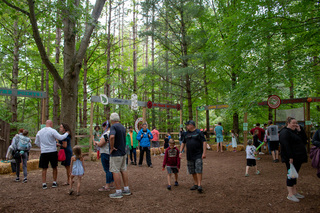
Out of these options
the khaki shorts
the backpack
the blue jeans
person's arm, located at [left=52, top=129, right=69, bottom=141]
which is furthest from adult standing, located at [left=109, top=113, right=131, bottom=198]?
the backpack

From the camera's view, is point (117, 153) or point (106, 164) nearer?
point (117, 153)

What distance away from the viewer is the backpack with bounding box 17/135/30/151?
636 centimetres

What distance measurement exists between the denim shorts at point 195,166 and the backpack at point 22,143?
4.89 m

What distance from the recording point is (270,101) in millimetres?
10820

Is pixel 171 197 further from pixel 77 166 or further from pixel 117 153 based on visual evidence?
pixel 77 166

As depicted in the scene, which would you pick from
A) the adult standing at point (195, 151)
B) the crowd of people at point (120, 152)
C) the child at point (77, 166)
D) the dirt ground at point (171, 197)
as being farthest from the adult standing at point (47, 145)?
the adult standing at point (195, 151)

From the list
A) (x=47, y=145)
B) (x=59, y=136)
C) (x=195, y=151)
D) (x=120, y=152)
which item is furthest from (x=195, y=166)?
(x=47, y=145)

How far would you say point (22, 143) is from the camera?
6.38 meters

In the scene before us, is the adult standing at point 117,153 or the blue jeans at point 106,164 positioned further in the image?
the blue jeans at point 106,164

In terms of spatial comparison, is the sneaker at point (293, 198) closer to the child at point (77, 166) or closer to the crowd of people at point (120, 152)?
the crowd of people at point (120, 152)

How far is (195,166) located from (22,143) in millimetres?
5114

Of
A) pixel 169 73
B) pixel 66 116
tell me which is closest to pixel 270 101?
pixel 169 73

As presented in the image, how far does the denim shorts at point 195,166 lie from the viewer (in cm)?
517

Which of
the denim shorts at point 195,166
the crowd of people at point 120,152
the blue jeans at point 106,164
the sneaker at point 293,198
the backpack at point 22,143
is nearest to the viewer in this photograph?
the sneaker at point 293,198
